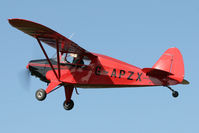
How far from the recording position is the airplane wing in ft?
44.8

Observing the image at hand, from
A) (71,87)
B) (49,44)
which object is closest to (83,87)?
(71,87)

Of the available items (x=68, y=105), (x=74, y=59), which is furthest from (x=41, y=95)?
(x=74, y=59)

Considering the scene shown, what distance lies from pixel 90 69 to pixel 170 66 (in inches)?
113

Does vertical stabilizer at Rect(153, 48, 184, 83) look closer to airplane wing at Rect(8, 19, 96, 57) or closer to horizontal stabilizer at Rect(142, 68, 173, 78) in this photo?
horizontal stabilizer at Rect(142, 68, 173, 78)

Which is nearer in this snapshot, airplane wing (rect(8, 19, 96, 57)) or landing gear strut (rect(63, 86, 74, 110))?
airplane wing (rect(8, 19, 96, 57))

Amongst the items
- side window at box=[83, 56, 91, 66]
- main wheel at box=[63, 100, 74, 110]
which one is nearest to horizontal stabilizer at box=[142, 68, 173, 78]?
side window at box=[83, 56, 91, 66]

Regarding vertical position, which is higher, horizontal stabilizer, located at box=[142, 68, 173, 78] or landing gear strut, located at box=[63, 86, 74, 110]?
horizontal stabilizer, located at box=[142, 68, 173, 78]

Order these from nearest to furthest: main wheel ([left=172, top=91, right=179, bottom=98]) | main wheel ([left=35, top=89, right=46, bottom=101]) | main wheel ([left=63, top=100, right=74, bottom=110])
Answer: main wheel ([left=172, top=91, right=179, bottom=98]) < main wheel ([left=35, top=89, right=46, bottom=101]) < main wheel ([left=63, top=100, right=74, bottom=110])

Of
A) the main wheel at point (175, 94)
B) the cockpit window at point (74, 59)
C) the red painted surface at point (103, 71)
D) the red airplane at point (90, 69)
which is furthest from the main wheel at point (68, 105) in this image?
the main wheel at point (175, 94)

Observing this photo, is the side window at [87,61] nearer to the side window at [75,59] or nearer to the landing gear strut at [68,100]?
the side window at [75,59]

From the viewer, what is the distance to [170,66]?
15219 millimetres

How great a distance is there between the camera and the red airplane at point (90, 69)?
14766 millimetres

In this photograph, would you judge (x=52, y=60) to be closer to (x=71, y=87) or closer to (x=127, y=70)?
(x=71, y=87)

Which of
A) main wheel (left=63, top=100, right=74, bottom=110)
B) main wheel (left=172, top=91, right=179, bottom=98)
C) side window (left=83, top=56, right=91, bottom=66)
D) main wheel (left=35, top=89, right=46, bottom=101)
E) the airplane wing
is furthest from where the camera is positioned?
main wheel (left=63, top=100, right=74, bottom=110)
